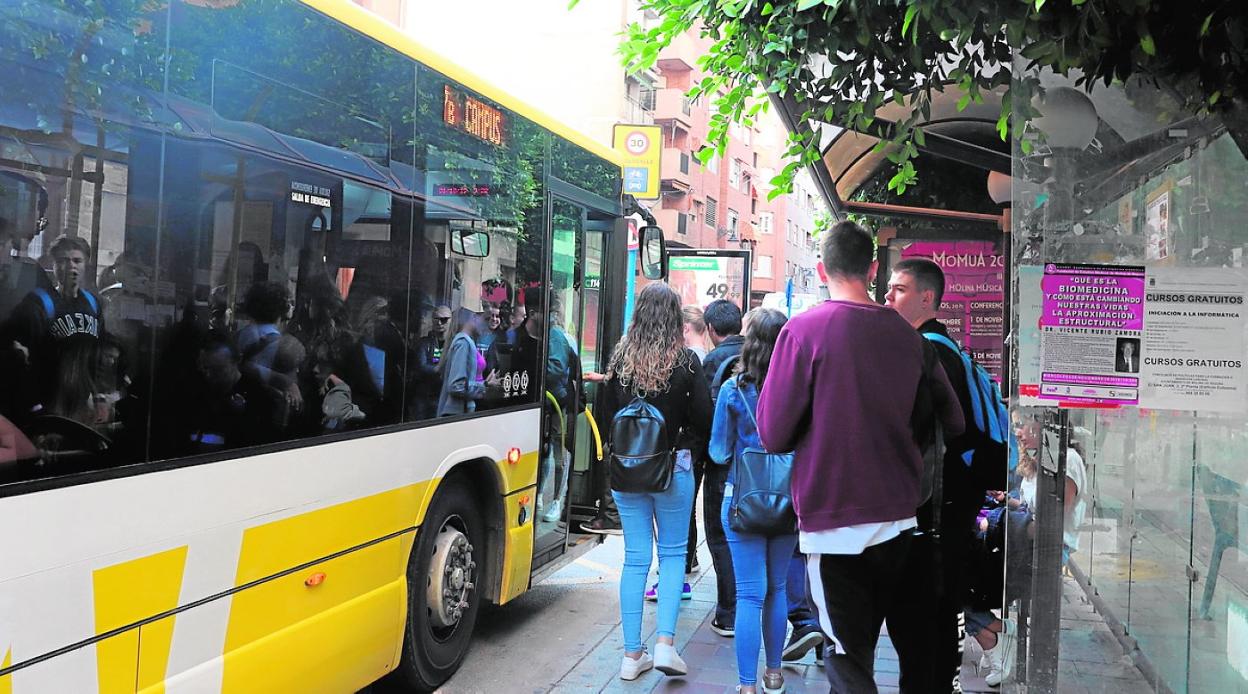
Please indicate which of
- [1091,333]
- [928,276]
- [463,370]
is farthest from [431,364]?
[1091,333]

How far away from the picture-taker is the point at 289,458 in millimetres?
3863

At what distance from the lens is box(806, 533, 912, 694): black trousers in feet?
11.4

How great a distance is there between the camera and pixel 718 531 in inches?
240

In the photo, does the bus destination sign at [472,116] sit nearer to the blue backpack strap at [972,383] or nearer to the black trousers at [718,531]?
the black trousers at [718,531]

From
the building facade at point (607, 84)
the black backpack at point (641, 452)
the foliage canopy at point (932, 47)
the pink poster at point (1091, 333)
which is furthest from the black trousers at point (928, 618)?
the building facade at point (607, 84)

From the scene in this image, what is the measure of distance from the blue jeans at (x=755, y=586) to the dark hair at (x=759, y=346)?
23.4 inches

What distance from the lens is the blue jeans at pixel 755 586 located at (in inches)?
192

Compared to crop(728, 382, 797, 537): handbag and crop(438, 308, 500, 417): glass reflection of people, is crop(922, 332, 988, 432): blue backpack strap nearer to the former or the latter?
crop(728, 382, 797, 537): handbag

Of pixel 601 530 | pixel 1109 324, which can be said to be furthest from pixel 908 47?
pixel 601 530

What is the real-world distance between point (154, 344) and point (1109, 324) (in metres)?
3.03

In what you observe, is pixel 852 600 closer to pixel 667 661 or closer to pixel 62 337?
pixel 667 661

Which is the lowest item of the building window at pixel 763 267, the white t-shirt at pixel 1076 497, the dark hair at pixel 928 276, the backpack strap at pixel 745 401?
the white t-shirt at pixel 1076 497

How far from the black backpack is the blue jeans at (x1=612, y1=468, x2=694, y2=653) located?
99 mm

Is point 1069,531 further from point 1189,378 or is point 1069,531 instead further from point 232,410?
point 232,410
